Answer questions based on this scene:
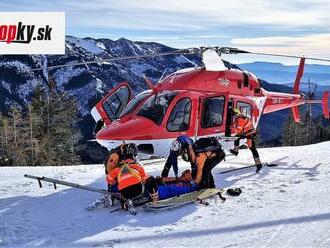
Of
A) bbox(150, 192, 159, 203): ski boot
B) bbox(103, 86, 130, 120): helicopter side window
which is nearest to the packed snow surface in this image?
bbox(150, 192, 159, 203): ski boot

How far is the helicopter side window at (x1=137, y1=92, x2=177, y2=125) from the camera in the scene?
12.4 meters

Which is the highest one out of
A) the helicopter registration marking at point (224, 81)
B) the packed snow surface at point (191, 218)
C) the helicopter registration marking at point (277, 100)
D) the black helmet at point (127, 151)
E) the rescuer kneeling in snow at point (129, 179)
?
the helicopter registration marking at point (224, 81)

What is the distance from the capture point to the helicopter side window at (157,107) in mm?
12398

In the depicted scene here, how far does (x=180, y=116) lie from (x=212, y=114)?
3.43ft

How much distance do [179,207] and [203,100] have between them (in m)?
4.38

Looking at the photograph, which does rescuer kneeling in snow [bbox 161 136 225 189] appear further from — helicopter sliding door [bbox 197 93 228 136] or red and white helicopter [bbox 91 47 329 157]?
helicopter sliding door [bbox 197 93 228 136]

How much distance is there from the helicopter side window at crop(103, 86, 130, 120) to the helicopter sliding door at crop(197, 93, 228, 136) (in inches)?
93.0

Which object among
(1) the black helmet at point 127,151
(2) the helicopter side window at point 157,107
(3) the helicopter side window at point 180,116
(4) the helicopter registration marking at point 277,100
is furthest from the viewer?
(4) the helicopter registration marking at point 277,100

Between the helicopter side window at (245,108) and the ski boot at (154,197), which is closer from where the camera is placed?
the ski boot at (154,197)

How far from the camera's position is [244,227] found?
321 inches

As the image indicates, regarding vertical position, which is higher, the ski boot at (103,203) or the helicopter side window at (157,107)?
the helicopter side window at (157,107)

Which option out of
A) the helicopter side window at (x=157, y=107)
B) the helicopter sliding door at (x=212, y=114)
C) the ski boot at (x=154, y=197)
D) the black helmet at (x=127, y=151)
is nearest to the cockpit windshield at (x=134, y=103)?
the helicopter side window at (x=157, y=107)

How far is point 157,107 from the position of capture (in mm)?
12547

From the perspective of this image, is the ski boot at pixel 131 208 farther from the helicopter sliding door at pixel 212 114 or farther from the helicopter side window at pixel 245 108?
the helicopter side window at pixel 245 108
